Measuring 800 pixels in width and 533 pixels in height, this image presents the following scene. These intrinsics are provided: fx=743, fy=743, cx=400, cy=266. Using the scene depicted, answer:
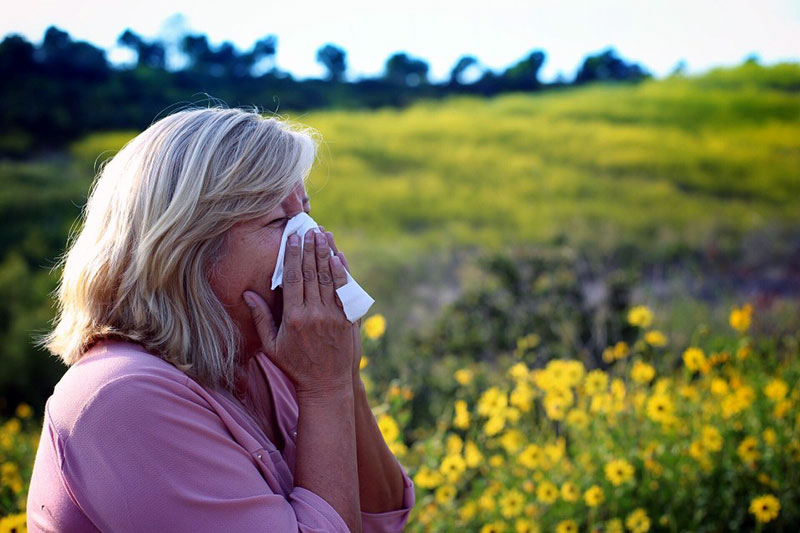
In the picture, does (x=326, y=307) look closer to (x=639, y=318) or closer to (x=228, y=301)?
(x=228, y=301)

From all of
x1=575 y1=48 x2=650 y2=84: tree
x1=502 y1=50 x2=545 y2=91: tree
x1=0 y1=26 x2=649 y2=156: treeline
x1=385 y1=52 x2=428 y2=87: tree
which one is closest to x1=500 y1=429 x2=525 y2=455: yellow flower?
x1=0 y1=26 x2=649 y2=156: treeline

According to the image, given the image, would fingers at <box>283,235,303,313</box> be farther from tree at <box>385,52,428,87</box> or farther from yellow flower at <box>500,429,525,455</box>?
tree at <box>385,52,428,87</box>

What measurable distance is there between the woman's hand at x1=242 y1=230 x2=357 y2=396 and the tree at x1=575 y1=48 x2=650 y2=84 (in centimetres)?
658

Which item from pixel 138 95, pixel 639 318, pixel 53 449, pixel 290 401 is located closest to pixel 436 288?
pixel 138 95

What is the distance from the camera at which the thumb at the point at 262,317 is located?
1331 millimetres

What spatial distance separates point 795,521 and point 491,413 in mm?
1145

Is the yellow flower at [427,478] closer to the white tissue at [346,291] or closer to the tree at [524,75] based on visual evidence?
the white tissue at [346,291]

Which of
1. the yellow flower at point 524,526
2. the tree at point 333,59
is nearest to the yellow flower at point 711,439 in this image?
the yellow flower at point 524,526

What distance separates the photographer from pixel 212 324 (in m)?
1.33

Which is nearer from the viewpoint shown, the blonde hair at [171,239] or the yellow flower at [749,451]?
the blonde hair at [171,239]

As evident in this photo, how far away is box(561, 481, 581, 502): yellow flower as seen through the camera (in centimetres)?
239

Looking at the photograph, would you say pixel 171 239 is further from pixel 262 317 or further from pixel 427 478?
pixel 427 478

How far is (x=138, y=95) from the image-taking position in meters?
5.50

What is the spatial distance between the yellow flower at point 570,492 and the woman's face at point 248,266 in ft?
4.60
